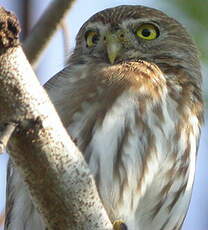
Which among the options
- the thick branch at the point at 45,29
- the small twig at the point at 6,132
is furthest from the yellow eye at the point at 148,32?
the small twig at the point at 6,132

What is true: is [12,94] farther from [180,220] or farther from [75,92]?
[180,220]

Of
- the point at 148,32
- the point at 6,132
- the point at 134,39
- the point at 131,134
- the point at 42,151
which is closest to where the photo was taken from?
the point at 6,132

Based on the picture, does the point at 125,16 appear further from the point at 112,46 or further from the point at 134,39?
the point at 112,46

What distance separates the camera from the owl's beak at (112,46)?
4.12 meters

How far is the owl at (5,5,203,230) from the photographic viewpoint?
11.1 ft

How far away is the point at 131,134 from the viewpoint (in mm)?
3447

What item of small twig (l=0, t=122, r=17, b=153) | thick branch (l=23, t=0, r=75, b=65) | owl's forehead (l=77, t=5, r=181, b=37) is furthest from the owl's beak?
small twig (l=0, t=122, r=17, b=153)

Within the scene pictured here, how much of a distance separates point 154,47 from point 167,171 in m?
1.17

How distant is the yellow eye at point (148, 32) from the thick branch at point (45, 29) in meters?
0.76

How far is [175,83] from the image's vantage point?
12.9ft

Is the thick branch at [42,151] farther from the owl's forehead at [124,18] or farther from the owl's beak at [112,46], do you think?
the owl's forehead at [124,18]

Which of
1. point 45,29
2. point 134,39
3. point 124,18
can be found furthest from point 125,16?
point 45,29

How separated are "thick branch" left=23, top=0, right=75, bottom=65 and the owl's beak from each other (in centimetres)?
46

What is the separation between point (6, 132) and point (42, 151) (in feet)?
0.71
